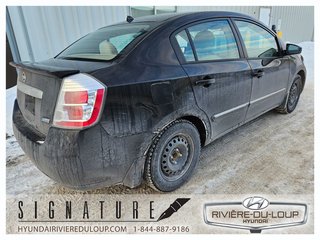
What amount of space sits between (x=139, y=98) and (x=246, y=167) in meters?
1.53

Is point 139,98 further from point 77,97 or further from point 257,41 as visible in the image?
point 257,41

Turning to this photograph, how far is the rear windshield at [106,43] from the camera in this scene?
207cm

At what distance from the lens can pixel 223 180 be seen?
94.8 inches

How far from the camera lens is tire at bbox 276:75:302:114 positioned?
382cm

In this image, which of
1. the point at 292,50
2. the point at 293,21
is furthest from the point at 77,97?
the point at 293,21

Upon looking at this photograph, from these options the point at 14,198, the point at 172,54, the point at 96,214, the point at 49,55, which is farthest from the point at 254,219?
the point at 49,55

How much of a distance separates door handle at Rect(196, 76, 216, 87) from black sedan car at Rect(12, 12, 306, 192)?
0.7 inches

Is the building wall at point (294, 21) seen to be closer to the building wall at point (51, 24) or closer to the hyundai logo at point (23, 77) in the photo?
the building wall at point (51, 24)

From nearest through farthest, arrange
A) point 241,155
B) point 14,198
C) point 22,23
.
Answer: point 14,198
point 241,155
point 22,23

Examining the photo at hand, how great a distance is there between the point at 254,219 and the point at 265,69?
6.11 ft

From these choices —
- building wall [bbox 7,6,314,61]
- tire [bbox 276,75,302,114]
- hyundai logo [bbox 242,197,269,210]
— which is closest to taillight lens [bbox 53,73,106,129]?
hyundai logo [bbox 242,197,269,210]

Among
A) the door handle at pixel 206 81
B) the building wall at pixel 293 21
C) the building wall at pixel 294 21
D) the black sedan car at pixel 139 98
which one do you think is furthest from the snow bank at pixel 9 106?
the building wall at pixel 294 21

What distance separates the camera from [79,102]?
1.63 metres

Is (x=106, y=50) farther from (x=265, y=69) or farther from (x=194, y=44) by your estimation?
(x=265, y=69)
